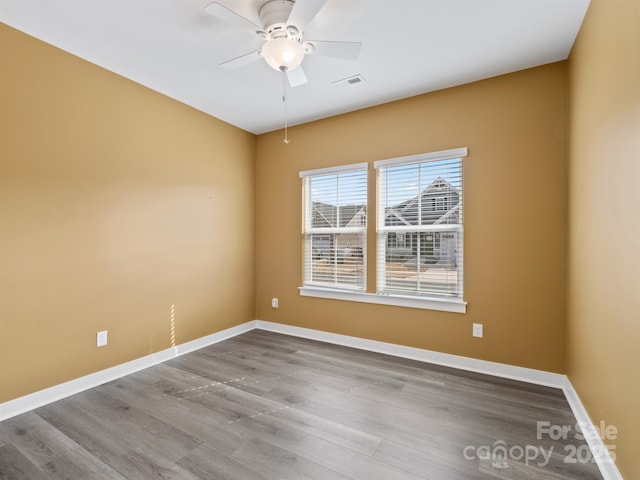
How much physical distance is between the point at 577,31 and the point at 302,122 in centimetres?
273

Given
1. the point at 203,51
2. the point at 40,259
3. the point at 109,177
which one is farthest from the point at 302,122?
the point at 40,259

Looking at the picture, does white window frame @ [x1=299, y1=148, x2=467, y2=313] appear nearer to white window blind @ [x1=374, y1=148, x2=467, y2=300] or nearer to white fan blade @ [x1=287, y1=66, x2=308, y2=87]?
white window blind @ [x1=374, y1=148, x2=467, y2=300]

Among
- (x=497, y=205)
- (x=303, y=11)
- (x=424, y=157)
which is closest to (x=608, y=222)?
(x=497, y=205)

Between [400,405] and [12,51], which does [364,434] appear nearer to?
[400,405]

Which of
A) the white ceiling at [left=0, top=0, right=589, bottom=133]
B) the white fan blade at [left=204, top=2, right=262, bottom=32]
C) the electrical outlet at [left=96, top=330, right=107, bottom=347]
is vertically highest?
the white ceiling at [left=0, top=0, right=589, bottom=133]

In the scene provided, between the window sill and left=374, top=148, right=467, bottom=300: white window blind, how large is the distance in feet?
0.26

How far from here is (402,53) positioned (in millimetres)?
2527

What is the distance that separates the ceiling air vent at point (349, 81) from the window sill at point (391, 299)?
87.1 inches

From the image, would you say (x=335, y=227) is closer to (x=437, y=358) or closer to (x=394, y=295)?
(x=394, y=295)

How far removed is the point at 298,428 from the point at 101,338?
6.35 feet

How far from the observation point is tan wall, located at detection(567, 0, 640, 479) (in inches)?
54.0

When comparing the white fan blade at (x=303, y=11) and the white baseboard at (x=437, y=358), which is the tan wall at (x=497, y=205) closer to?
the white baseboard at (x=437, y=358)

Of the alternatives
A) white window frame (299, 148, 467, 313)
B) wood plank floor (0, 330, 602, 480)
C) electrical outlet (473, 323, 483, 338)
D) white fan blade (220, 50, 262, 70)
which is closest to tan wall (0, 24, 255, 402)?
wood plank floor (0, 330, 602, 480)

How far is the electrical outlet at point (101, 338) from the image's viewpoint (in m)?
2.70
